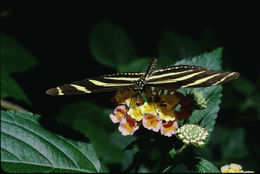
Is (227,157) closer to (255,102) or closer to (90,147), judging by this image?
(255,102)

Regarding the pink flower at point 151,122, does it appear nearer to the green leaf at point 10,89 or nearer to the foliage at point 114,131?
the foliage at point 114,131

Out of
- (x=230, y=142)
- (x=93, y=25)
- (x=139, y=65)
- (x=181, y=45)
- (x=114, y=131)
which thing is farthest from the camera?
(x=93, y=25)

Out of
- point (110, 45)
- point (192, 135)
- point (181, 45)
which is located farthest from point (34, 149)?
point (181, 45)

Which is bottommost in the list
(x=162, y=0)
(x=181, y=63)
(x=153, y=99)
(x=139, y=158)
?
(x=139, y=158)

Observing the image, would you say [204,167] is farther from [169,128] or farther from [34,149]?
[34,149]

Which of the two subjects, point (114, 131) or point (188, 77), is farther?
point (114, 131)

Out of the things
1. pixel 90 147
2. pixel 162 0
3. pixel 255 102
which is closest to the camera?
pixel 90 147

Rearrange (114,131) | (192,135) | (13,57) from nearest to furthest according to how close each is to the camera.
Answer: (192,135)
(13,57)
(114,131)

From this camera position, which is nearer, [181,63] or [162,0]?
[181,63]

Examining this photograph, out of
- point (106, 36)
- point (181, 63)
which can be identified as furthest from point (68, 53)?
point (181, 63)
